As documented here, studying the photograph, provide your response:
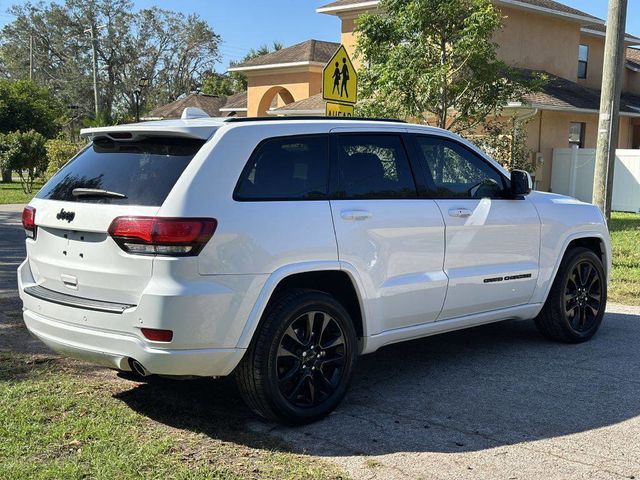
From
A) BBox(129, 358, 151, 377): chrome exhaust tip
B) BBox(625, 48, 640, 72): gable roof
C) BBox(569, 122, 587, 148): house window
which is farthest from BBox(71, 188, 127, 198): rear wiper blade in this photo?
BBox(625, 48, 640, 72): gable roof

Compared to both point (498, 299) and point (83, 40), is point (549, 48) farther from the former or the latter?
point (83, 40)

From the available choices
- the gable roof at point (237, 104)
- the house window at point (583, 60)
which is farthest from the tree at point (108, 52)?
the house window at point (583, 60)

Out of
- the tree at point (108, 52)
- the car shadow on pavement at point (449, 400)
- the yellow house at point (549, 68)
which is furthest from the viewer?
the tree at point (108, 52)

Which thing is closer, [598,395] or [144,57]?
[598,395]

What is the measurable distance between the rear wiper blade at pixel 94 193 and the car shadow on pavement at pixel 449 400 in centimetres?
145

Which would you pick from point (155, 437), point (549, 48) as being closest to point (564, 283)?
point (155, 437)

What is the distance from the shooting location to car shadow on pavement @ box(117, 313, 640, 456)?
4375mm

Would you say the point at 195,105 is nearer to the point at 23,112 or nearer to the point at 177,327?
the point at 23,112

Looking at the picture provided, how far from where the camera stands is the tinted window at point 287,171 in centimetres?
435

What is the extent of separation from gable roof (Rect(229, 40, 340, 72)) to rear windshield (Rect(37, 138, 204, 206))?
78.3ft

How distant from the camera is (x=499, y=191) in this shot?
5832 millimetres

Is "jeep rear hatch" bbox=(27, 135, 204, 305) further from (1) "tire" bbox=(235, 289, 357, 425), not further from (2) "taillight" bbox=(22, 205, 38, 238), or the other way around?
(1) "tire" bbox=(235, 289, 357, 425)

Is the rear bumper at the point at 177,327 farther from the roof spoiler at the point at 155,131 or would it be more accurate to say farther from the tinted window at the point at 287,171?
the roof spoiler at the point at 155,131

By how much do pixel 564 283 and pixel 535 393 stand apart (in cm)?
152
